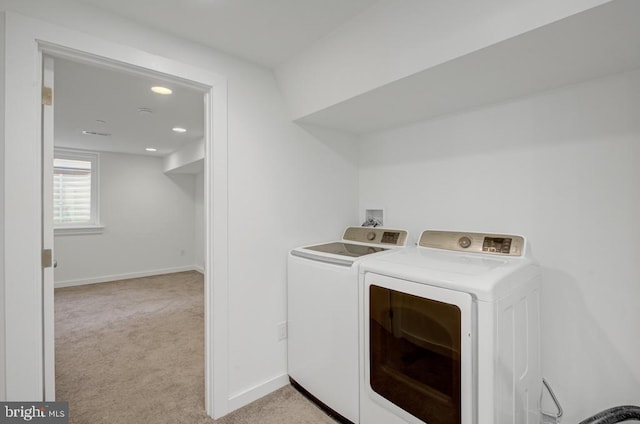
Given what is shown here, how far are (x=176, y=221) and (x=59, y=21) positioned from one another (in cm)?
492

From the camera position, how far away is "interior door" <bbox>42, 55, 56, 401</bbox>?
1297 millimetres

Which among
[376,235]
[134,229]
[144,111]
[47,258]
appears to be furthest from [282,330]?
[134,229]

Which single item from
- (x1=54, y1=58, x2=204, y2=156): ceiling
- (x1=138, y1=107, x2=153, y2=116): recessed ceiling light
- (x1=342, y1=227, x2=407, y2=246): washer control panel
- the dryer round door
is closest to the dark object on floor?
the dryer round door

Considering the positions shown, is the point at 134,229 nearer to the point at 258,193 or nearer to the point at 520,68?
the point at 258,193

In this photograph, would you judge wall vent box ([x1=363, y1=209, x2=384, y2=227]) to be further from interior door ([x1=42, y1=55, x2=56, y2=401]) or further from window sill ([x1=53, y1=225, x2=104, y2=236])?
window sill ([x1=53, y1=225, x2=104, y2=236])

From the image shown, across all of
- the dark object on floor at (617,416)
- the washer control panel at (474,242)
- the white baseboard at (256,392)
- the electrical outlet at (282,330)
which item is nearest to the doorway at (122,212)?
the white baseboard at (256,392)

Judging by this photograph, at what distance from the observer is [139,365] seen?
240cm

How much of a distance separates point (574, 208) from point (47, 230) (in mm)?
2538

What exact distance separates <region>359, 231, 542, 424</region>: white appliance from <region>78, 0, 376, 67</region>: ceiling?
4.15ft

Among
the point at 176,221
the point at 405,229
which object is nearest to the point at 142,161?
the point at 176,221

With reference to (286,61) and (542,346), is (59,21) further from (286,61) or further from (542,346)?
(542,346)

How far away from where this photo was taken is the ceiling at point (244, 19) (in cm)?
134

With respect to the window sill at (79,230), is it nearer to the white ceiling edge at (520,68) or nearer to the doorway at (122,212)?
the doorway at (122,212)

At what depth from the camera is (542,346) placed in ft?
5.15
